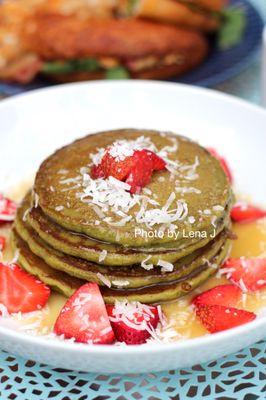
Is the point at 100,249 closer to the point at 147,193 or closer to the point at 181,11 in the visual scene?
the point at 147,193

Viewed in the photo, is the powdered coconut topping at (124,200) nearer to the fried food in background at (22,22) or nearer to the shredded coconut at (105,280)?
the shredded coconut at (105,280)

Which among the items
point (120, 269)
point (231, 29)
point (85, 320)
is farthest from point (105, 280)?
point (231, 29)

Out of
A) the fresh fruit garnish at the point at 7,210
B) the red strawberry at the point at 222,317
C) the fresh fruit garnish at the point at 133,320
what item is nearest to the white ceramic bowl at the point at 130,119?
the fresh fruit garnish at the point at 7,210

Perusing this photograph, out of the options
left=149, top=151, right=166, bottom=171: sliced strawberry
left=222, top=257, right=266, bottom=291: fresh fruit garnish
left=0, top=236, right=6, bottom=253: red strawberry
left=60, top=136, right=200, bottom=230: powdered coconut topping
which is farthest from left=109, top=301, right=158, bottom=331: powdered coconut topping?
left=0, top=236, right=6, bottom=253: red strawberry

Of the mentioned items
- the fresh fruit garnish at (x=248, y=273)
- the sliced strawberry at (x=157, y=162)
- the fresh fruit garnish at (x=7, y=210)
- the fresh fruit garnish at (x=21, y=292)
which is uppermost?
the sliced strawberry at (x=157, y=162)

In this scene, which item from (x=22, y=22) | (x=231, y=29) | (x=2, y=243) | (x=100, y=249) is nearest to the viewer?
(x=100, y=249)

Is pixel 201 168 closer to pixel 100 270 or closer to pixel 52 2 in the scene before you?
pixel 100 270
